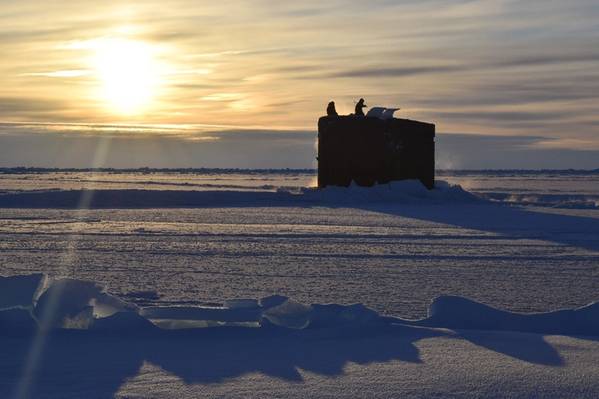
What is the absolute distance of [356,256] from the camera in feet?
31.4

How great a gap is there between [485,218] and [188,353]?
13.1 meters

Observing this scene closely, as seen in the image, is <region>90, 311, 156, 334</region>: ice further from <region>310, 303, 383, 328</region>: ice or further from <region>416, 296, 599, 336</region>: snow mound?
<region>416, 296, 599, 336</region>: snow mound

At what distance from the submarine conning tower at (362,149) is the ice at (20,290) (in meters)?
19.0

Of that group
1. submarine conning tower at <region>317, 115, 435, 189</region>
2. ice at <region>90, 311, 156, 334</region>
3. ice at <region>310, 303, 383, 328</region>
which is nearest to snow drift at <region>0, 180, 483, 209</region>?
submarine conning tower at <region>317, 115, 435, 189</region>

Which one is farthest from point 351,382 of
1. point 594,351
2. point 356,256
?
point 356,256

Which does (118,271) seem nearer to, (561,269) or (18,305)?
(18,305)

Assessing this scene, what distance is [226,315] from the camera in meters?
4.66

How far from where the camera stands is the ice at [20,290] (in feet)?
15.6

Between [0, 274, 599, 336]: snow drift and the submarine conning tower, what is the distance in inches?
745

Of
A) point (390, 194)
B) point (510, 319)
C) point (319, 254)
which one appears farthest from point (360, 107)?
point (510, 319)

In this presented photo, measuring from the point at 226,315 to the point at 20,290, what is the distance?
1.25 metres

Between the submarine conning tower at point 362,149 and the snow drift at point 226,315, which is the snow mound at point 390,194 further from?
the snow drift at point 226,315

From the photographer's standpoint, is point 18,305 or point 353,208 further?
point 353,208

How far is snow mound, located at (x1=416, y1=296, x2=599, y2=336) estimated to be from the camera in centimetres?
474
